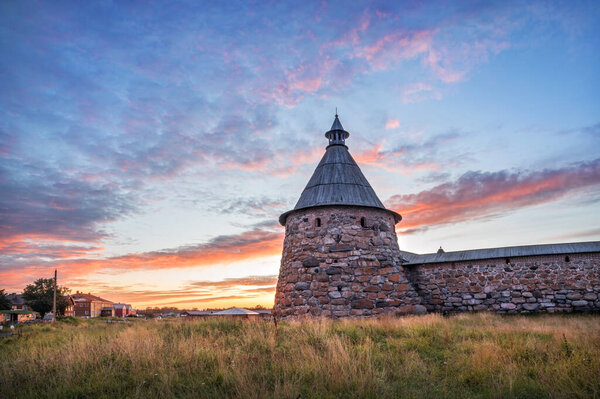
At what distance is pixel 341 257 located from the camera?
51.3 ft

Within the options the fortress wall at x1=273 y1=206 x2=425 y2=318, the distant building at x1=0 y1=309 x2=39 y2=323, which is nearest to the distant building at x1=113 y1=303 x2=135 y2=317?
the distant building at x1=0 y1=309 x2=39 y2=323

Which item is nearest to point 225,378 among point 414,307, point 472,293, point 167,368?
point 167,368

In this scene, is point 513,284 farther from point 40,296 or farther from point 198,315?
point 40,296

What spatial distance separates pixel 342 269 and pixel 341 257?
489 mm

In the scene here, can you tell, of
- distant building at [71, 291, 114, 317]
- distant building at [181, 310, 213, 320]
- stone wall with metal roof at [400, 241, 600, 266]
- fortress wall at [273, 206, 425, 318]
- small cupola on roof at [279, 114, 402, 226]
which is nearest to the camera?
stone wall with metal roof at [400, 241, 600, 266]

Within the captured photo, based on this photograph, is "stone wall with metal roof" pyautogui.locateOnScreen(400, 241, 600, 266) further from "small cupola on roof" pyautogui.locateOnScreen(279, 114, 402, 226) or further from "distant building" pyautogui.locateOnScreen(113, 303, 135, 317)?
"distant building" pyautogui.locateOnScreen(113, 303, 135, 317)

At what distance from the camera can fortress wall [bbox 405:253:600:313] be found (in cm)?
1423

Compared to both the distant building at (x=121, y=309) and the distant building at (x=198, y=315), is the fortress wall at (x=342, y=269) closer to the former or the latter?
the distant building at (x=198, y=315)

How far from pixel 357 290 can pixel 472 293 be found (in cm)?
494

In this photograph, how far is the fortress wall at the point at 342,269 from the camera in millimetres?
15070

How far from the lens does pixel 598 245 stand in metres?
14.3

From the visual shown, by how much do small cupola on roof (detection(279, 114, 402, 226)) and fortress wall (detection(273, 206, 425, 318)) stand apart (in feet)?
1.13

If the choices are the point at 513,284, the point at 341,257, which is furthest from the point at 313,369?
the point at 513,284

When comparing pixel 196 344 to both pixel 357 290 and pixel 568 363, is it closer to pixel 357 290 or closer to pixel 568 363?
pixel 568 363
